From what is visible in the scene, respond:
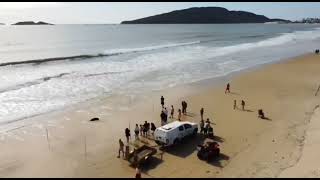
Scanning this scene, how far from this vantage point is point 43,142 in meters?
24.0

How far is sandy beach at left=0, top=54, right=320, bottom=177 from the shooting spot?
1969cm

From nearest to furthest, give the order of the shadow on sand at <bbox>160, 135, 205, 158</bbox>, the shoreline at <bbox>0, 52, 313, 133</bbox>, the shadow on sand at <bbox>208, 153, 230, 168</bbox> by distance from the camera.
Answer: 1. the shadow on sand at <bbox>208, 153, 230, 168</bbox>
2. the shadow on sand at <bbox>160, 135, 205, 158</bbox>
3. the shoreline at <bbox>0, 52, 313, 133</bbox>

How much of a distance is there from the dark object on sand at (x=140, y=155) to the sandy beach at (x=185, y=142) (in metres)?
0.36

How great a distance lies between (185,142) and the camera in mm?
23484

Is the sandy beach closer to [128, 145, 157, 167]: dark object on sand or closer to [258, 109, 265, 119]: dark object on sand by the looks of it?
[128, 145, 157, 167]: dark object on sand

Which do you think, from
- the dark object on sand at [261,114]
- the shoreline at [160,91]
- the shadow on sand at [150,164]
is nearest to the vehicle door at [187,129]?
the shadow on sand at [150,164]

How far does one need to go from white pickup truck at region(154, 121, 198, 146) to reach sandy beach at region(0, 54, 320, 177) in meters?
0.56

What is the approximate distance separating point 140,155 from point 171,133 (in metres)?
2.74

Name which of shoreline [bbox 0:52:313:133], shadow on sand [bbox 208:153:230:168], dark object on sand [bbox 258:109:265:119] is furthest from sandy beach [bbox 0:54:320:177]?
dark object on sand [bbox 258:109:265:119]

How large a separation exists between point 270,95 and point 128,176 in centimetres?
2092

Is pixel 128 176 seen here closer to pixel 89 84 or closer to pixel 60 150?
pixel 60 150

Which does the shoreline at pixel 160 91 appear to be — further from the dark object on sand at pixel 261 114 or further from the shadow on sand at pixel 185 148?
the shadow on sand at pixel 185 148

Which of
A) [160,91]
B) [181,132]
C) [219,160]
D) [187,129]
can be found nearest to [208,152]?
[219,160]

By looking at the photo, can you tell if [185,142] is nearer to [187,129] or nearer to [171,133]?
[187,129]
